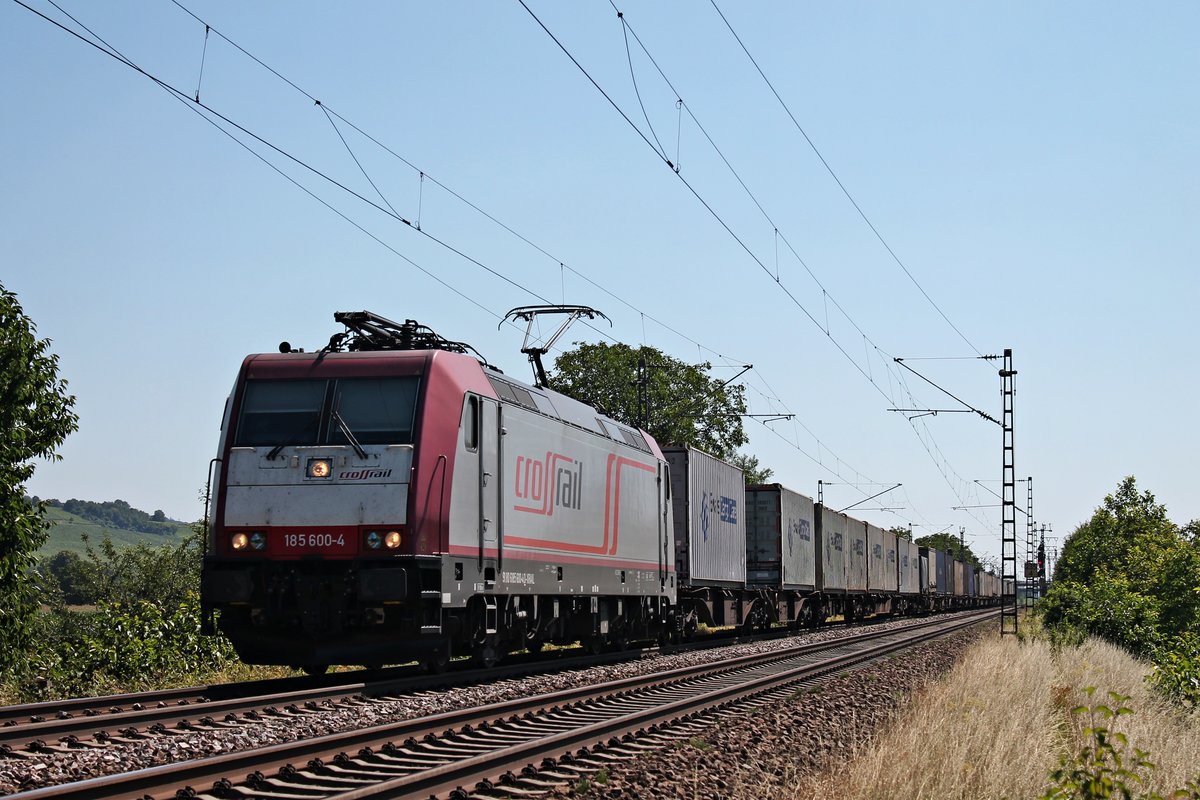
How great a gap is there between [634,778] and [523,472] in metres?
7.68

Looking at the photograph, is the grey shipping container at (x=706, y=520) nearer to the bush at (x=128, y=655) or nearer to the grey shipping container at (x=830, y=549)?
the grey shipping container at (x=830, y=549)

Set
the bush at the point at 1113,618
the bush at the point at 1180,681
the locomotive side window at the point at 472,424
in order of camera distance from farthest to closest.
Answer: the bush at the point at 1113,618 < the bush at the point at 1180,681 < the locomotive side window at the point at 472,424

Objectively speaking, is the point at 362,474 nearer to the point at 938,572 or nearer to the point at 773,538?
the point at 773,538

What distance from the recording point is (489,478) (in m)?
15.0

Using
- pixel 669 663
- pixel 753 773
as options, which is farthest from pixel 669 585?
pixel 753 773

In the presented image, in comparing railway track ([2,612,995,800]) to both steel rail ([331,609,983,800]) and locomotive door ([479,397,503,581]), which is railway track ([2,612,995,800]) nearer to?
steel rail ([331,609,983,800])

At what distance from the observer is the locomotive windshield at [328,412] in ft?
45.5

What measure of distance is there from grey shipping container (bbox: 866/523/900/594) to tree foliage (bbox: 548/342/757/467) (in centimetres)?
1611

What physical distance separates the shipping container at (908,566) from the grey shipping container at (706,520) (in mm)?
24595

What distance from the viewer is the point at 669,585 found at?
22688 millimetres

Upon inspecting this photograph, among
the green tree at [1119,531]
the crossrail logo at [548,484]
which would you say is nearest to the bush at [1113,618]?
the crossrail logo at [548,484]

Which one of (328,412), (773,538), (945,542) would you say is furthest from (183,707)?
(945,542)

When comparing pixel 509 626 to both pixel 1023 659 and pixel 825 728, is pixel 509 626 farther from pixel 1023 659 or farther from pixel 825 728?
pixel 1023 659

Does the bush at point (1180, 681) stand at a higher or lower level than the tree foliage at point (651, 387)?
lower
